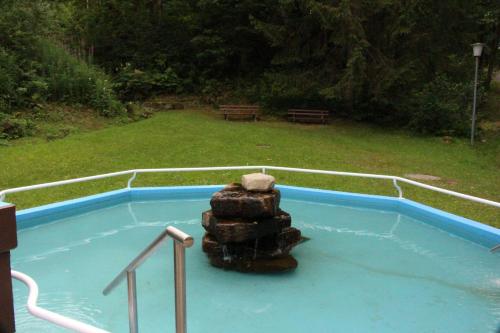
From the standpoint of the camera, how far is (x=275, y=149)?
13250mm

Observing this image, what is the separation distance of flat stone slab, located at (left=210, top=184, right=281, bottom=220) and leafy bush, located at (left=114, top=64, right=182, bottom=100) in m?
14.9

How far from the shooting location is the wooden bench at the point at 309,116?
17938 millimetres

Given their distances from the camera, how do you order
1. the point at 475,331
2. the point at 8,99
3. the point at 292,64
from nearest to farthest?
the point at 475,331 → the point at 8,99 → the point at 292,64

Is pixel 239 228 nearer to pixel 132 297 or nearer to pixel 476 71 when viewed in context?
pixel 132 297

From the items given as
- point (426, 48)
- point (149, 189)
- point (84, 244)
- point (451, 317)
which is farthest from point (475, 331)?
point (426, 48)

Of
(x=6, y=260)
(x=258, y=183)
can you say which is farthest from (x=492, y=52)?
(x=6, y=260)

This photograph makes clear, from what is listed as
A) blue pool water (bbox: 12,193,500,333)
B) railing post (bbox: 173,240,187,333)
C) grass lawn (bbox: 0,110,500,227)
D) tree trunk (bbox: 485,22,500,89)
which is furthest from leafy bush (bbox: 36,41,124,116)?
tree trunk (bbox: 485,22,500,89)

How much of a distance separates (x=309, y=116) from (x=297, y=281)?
523 inches

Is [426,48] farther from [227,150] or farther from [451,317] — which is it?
[451,317]

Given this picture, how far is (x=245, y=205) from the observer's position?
555 centimetres

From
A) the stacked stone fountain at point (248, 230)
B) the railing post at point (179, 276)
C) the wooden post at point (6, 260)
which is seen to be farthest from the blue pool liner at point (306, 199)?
the railing post at point (179, 276)

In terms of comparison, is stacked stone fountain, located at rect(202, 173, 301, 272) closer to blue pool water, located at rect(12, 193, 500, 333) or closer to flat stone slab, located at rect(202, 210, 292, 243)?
flat stone slab, located at rect(202, 210, 292, 243)

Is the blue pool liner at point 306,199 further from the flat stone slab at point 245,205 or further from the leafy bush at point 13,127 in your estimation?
the leafy bush at point 13,127

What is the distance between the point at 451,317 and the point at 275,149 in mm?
8991
